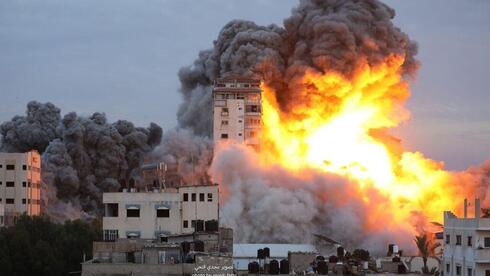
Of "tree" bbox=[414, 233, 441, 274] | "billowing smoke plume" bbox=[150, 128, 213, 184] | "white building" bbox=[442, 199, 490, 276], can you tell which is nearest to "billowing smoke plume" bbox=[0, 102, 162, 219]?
"billowing smoke plume" bbox=[150, 128, 213, 184]

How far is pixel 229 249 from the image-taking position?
6712 centimetres

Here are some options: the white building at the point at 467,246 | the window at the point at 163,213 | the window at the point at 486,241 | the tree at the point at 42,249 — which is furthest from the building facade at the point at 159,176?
the window at the point at 486,241

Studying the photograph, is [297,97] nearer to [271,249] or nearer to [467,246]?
[271,249]

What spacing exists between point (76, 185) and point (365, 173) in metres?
30.3

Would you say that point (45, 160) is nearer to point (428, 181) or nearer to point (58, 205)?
point (58, 205)

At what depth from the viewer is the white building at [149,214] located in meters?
76.2

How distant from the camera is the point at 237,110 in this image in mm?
115562

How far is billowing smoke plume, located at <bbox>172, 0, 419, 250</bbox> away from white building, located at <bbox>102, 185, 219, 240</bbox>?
2084cm

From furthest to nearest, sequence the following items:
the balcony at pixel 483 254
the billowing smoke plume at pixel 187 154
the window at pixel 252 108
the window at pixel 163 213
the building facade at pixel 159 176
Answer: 1. the window at pixel 252 108
2. the billowing smoke plume at pixel 187 154
3. the building facade at pixel 159 176
4. the window at pixel 163 213
5. the balcony at pixel 483 254

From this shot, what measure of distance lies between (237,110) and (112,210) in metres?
38.9

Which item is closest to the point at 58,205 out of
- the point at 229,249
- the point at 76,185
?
the point at 76,185

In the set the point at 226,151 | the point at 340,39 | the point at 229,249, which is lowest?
the point at 229,249

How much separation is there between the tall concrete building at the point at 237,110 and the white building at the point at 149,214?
35839 millimetres

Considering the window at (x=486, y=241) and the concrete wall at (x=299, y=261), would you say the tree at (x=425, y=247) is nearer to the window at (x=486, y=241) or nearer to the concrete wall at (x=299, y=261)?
the concrete wall at (x=299, y=261)
